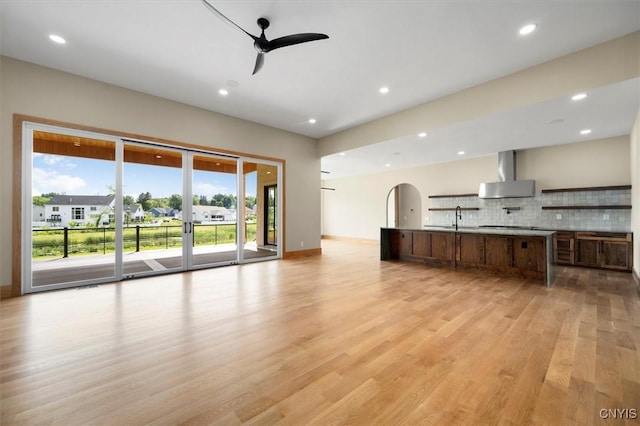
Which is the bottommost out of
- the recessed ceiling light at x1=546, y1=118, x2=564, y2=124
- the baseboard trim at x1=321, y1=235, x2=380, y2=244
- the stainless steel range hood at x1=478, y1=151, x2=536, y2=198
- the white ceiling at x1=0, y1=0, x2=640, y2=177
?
the baseboard trim at x1=321, y1=235, x2=380, y2=244

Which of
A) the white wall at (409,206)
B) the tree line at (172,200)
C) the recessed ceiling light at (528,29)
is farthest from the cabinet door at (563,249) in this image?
the tree line at (172,200)

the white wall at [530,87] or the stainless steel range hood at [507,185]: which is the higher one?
the white wall at [530,87]

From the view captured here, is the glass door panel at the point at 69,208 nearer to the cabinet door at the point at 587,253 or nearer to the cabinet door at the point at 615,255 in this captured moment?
the cabinet door at the point at 587,253

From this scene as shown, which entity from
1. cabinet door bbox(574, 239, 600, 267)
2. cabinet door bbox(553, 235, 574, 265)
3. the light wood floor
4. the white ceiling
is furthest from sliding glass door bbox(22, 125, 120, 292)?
cabinet door bbox(574, 239, 600, 267)

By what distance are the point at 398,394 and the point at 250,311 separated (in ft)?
6.50

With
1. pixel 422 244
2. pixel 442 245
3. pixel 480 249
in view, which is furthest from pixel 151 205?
pixel 480 249

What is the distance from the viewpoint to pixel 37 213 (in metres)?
4.01

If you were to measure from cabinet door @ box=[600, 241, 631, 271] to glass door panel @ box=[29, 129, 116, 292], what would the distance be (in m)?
9.85

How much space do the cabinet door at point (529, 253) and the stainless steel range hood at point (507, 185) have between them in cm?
266

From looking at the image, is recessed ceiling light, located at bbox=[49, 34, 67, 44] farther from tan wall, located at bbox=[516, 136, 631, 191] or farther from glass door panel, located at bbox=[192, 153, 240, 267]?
tan wall, located at bbox=[516, 136, 631, 191]

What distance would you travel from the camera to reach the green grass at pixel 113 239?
4.19 m

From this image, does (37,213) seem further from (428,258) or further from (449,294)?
(428,258)

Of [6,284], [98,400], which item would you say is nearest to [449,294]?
[98,400]

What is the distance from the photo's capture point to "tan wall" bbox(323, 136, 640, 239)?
5.97m
